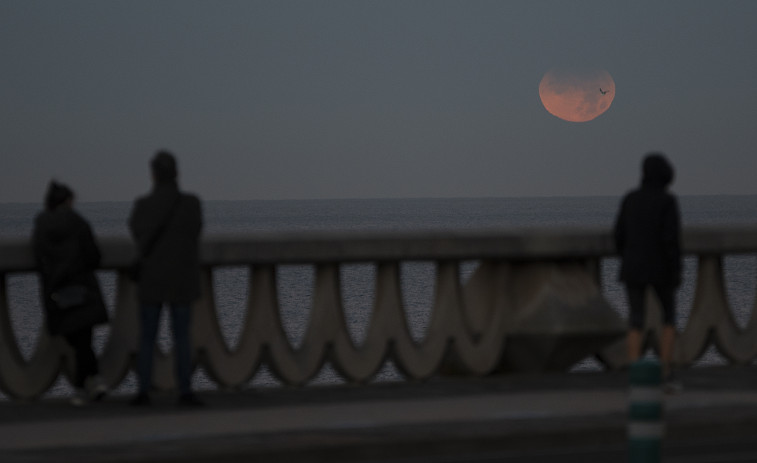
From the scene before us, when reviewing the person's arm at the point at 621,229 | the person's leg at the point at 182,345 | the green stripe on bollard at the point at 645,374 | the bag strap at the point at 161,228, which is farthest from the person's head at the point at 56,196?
the green stripe on bollard at the point at 645,374

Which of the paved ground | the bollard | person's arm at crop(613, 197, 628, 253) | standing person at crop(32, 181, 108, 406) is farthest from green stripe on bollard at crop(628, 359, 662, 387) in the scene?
standing person at crop(32, 181, 108, 406)

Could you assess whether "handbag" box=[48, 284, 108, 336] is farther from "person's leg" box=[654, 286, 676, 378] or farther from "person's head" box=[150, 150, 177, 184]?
"person's leg" box=[654, 286, 676, 378]

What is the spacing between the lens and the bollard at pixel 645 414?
5.13 m

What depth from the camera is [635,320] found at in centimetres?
956

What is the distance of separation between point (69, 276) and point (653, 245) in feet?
13.3

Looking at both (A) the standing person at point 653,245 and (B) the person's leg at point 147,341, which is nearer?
(B) the person's leg at point 147,341

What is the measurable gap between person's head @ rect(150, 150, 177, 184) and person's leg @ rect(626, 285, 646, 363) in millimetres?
3314

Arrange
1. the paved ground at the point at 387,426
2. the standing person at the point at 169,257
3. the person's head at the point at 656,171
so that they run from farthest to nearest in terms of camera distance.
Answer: the person's head at the point at 656,171
the standing person at the point at 169,257
the paved ground at the point at 387,426

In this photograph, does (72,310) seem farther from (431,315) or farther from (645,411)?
(645,411)

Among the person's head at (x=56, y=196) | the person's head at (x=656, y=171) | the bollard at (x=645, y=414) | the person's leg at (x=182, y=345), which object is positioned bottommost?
the person's leg at (x=182, y=345)

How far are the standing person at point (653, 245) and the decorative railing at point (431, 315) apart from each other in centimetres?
72

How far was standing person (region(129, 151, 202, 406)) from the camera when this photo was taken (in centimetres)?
888

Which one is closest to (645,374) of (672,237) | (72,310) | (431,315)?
(672,237)

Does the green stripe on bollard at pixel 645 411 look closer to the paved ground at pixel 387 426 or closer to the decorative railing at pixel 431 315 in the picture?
the paved ground at pixel 387 426
